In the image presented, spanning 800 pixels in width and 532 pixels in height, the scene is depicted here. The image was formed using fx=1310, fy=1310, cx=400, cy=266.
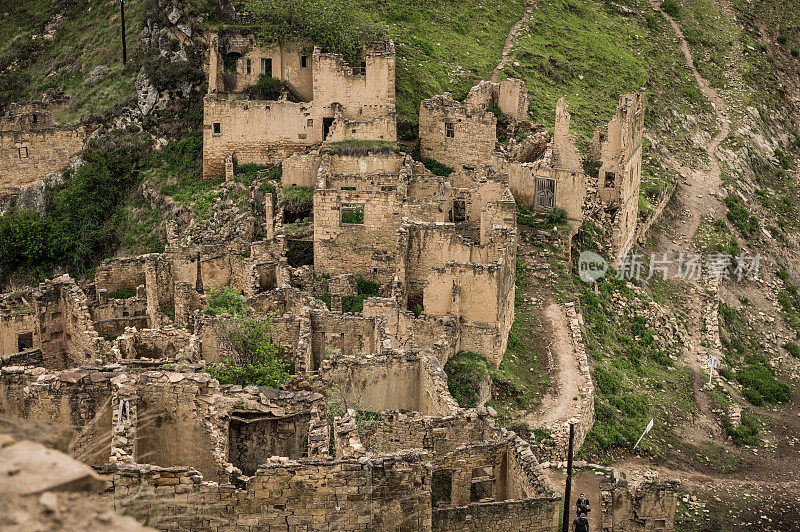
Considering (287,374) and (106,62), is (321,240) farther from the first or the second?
(106,62)

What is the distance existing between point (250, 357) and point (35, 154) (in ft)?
95.9

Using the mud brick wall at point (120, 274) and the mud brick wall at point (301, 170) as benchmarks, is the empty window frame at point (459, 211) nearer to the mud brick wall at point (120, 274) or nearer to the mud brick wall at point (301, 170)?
the mud brick wall at point (301, 170)

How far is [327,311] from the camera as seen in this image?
41188 mm

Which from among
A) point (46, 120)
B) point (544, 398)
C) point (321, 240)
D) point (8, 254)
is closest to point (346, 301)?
point (321, 240)

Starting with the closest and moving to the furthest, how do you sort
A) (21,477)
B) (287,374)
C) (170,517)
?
1. (21,477)
2. (170,517)
3. (287,374)

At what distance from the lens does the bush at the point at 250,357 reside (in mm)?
34594

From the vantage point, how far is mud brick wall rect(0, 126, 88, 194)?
204 feet

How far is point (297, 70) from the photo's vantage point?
56.6 metres

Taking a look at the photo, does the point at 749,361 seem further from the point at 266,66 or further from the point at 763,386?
the point at 266,66

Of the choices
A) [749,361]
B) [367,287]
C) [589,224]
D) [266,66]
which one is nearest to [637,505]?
[367,287]

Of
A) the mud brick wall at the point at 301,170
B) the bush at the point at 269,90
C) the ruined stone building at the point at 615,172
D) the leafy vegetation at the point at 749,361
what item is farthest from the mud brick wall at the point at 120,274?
the leafy vegetation at the point at 749,361

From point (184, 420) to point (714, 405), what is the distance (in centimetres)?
2527

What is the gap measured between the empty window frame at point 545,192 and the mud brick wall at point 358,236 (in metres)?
7.34

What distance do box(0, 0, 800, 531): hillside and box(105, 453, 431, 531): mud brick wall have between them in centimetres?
1346
